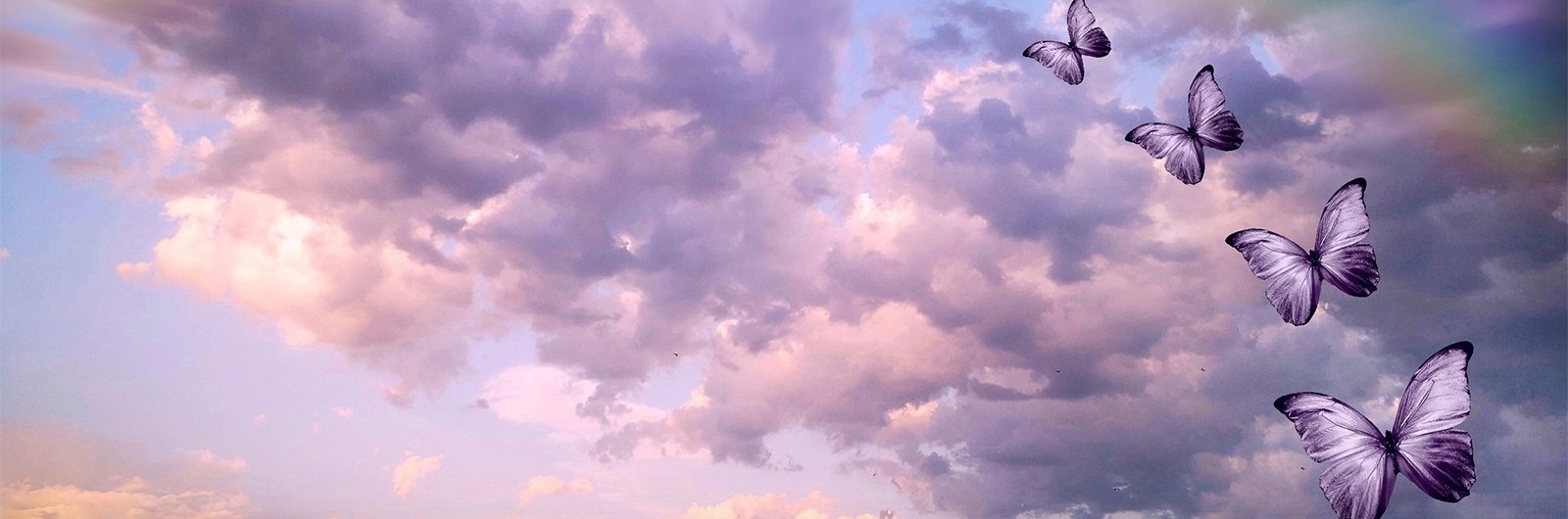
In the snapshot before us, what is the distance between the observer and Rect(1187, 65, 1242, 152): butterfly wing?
26312mm

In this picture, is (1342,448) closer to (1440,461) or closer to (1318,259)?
(1440,461)

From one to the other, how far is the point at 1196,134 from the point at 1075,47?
6211mm

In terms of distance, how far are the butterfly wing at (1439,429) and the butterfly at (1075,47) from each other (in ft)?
52.0

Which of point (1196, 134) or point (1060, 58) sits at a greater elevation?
point (1060, 58)

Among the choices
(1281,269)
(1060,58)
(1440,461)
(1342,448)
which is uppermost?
(1060,58)

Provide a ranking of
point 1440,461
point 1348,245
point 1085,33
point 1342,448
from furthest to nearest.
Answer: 1. point 1085,33
2. point 1348,245
3. point 1342,448
4. point 1440,461

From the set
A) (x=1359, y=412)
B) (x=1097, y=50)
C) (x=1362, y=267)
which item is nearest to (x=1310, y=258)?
(x=1362, y=267)

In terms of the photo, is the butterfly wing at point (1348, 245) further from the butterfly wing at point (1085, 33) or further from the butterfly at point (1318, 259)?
the butterfly wing at point (1085, 33)

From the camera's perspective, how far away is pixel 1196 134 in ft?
89.0

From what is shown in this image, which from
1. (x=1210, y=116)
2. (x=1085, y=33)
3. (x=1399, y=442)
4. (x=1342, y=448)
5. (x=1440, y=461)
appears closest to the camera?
(x=1440, y=461)

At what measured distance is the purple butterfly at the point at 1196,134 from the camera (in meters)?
26.5

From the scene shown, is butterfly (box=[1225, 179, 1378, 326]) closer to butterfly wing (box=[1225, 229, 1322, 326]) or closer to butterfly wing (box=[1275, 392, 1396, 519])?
butterfly wing (box=[1225, 229, 1322, 326])

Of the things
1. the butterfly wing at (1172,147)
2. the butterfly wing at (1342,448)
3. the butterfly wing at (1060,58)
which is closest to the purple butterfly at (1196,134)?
the butterfly wing at (1172,147)

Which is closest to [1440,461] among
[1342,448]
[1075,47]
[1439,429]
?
[1439,429]
